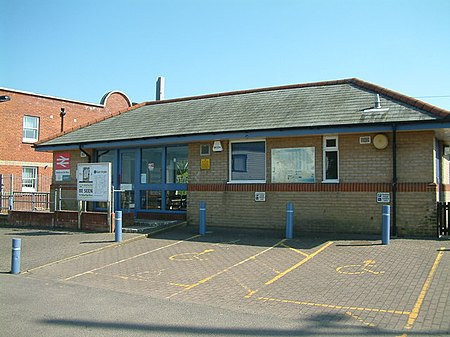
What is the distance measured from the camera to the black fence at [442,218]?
12.5 m

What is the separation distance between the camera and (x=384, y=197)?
13.1 meters

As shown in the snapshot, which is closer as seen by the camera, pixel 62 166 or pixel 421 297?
pixel 421 297

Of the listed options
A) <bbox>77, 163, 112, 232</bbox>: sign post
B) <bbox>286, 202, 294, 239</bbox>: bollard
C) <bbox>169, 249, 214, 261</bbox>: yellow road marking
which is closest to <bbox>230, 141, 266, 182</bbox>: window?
<bbox>286, 202, 294, 239</bbox>: bollard

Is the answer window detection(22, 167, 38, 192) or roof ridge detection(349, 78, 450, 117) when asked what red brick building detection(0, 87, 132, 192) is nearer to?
window detection(22, 167, 38, 192)

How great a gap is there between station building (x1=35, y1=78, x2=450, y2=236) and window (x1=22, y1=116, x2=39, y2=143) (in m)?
11.1

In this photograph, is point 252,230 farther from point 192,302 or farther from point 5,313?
point 5,313

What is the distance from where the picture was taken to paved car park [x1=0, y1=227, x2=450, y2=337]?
6656mm

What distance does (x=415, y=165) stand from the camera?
12.8m

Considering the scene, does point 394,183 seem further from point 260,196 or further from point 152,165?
point 152,165

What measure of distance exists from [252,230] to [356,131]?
14.7ft

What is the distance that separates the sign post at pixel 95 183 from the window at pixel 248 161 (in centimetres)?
411

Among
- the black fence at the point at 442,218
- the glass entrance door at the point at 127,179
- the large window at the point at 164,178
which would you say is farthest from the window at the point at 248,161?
the black fence at the point at 442,218

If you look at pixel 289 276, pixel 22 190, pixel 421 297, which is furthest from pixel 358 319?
pixel 22 190

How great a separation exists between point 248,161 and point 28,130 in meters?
19.6
